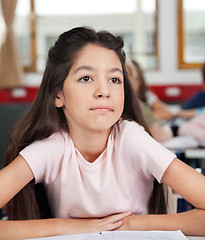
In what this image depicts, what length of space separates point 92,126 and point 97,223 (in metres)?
0.26

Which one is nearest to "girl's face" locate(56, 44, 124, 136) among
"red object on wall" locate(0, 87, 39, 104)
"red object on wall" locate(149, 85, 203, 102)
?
"red object on wall" locate(149, 85, 203, 102)

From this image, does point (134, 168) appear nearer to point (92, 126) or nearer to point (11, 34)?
point (92, 126)

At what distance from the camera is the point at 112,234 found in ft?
3.19

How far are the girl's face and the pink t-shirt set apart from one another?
0.09 m

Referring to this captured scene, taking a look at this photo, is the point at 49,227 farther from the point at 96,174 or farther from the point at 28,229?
the point at 96,174

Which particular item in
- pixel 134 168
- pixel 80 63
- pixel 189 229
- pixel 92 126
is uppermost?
pixel 80 63

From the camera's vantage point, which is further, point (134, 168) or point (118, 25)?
point (118, 25)

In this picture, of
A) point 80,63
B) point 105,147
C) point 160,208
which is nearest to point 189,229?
point 160,208

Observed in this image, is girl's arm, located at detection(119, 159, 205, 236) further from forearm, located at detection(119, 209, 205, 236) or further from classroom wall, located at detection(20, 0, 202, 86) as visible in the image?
classroom wall, located at detection(20, 0, 202, 86)

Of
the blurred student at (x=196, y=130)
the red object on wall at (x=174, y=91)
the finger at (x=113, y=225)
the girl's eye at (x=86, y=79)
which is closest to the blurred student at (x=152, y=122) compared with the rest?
the blurred student at (x=196, y=130)

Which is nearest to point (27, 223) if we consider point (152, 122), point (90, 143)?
point (90, 143)

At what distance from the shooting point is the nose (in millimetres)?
1090

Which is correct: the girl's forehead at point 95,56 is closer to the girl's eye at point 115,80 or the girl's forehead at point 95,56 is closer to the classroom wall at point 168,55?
the girl's eye at point 115,80

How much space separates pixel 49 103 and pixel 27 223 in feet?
1.19
